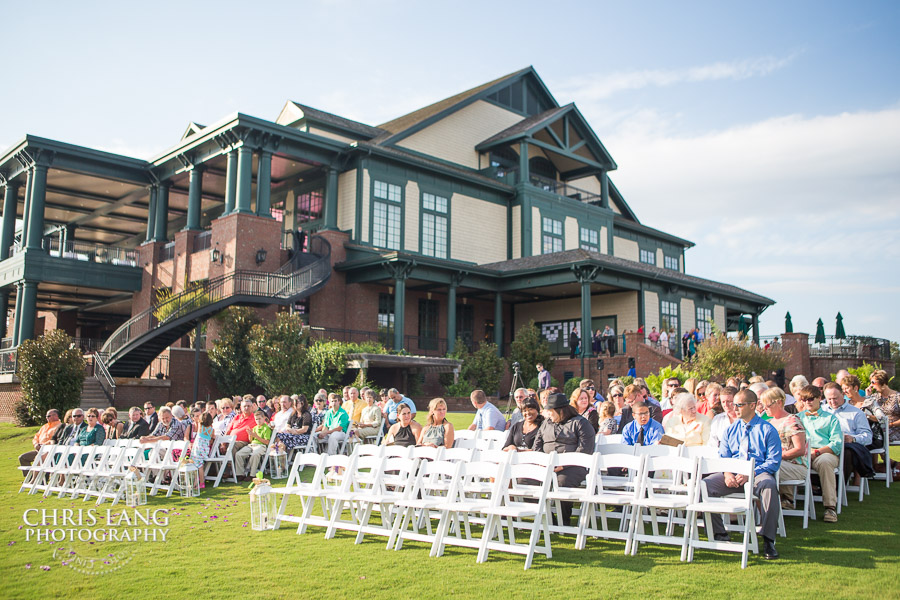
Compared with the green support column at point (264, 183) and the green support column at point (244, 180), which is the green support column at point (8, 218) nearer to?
the green support column at point (244, 180)

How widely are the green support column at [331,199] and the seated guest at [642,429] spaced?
22018mm

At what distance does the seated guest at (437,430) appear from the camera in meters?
9.88

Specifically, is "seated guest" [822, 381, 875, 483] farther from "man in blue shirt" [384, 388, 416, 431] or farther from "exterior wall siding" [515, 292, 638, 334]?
"exterior wall siding" [515, 292, 638, 334]

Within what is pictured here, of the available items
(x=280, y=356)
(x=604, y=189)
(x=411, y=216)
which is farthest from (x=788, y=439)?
(x=604, y=189)

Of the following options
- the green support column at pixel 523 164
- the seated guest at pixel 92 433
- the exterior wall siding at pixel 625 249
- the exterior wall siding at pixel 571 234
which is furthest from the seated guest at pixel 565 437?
the exterior wall siding at pixel 625 249

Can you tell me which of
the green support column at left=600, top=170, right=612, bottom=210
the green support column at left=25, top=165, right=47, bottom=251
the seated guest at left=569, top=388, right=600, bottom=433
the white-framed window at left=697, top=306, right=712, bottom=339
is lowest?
the seated guest at left=569, top=388, right=600, bottom=433

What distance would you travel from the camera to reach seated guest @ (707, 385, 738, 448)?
8.52 meters

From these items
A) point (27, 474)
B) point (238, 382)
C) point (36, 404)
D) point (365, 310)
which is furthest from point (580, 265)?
point (27, 474)

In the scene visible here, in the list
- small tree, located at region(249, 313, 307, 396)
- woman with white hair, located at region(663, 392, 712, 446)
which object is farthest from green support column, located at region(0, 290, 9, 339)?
woman with white hair, located at region(663, 392, 712, 446)

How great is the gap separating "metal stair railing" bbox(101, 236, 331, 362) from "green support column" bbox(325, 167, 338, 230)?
11.7 feet

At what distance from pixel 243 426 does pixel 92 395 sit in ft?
38.2

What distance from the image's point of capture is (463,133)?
3562cm

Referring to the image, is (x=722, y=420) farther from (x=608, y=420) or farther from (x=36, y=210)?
(x=36, y=210)

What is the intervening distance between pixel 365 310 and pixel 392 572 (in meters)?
23.2
